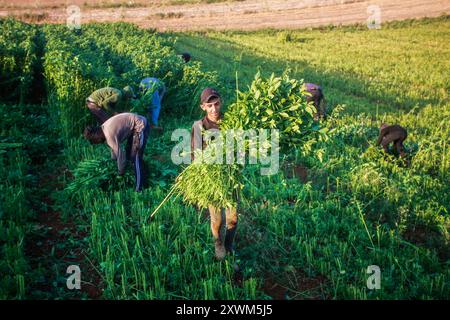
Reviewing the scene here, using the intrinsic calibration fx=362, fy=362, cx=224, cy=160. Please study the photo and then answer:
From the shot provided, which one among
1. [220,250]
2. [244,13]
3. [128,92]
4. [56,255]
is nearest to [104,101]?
[128,92]

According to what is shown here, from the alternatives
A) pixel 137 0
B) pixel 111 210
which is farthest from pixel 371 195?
pixel 137 0

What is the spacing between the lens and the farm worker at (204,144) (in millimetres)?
3832

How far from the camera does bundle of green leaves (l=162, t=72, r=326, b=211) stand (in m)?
3.37

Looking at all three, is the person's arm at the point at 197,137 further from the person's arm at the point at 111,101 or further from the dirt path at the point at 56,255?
the person's arm at the point at 111,101

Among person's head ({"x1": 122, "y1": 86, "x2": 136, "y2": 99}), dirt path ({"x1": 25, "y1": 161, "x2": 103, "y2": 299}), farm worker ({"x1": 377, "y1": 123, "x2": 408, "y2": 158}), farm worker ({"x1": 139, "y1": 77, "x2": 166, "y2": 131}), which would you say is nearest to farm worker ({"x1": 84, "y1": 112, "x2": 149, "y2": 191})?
dirt path ({"x1": 25, "y1": 161, "x2": 103, "y2": 299})

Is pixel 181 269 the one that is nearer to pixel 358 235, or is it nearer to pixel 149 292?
pixel 149 292

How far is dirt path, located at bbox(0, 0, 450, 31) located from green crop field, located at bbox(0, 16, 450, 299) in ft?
89.3

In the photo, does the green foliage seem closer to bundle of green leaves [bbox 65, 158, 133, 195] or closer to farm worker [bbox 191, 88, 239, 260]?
bundle of green leaves [bbox 65, 158, 133, 195]

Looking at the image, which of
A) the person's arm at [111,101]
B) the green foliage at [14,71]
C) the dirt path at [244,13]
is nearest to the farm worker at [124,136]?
the person's arm at [111,101]

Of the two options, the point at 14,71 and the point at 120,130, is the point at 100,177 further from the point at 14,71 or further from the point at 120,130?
the point at 14,71

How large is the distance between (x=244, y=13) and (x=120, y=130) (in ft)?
136

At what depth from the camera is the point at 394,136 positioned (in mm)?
6656
